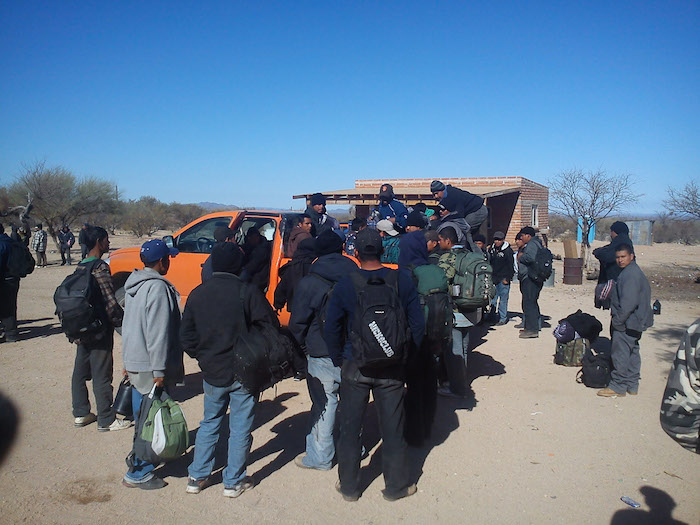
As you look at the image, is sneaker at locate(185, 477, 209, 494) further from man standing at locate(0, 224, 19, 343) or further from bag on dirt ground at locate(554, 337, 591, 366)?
man standing at locate(0, 224, 19, 343)

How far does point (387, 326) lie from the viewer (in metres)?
3.50

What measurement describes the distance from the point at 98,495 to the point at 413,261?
363 cm

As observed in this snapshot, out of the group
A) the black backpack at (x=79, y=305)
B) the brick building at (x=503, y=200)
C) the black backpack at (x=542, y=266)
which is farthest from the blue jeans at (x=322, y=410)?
the brick building at (x=503, y=200)

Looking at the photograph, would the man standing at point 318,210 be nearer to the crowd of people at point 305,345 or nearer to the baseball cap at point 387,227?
the baseball cap at point 387,227

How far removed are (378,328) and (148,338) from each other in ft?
5.92

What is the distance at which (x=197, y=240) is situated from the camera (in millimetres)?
7980

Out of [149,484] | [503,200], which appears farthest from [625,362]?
[503,200]

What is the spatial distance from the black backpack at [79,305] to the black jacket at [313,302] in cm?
191

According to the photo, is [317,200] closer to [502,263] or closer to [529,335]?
[502,263]

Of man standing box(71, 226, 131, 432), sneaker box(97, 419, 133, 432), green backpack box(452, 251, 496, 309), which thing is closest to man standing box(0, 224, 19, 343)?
man standing box(71, 226, 131, 432)

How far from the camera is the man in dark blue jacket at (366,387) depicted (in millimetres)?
3758

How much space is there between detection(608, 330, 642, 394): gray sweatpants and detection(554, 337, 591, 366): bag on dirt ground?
0.96m

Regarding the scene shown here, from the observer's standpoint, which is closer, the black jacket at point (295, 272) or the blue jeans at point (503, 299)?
the black jacket at point (295, 272)

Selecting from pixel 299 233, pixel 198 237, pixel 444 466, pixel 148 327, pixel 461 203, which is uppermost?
pixel 461 203
